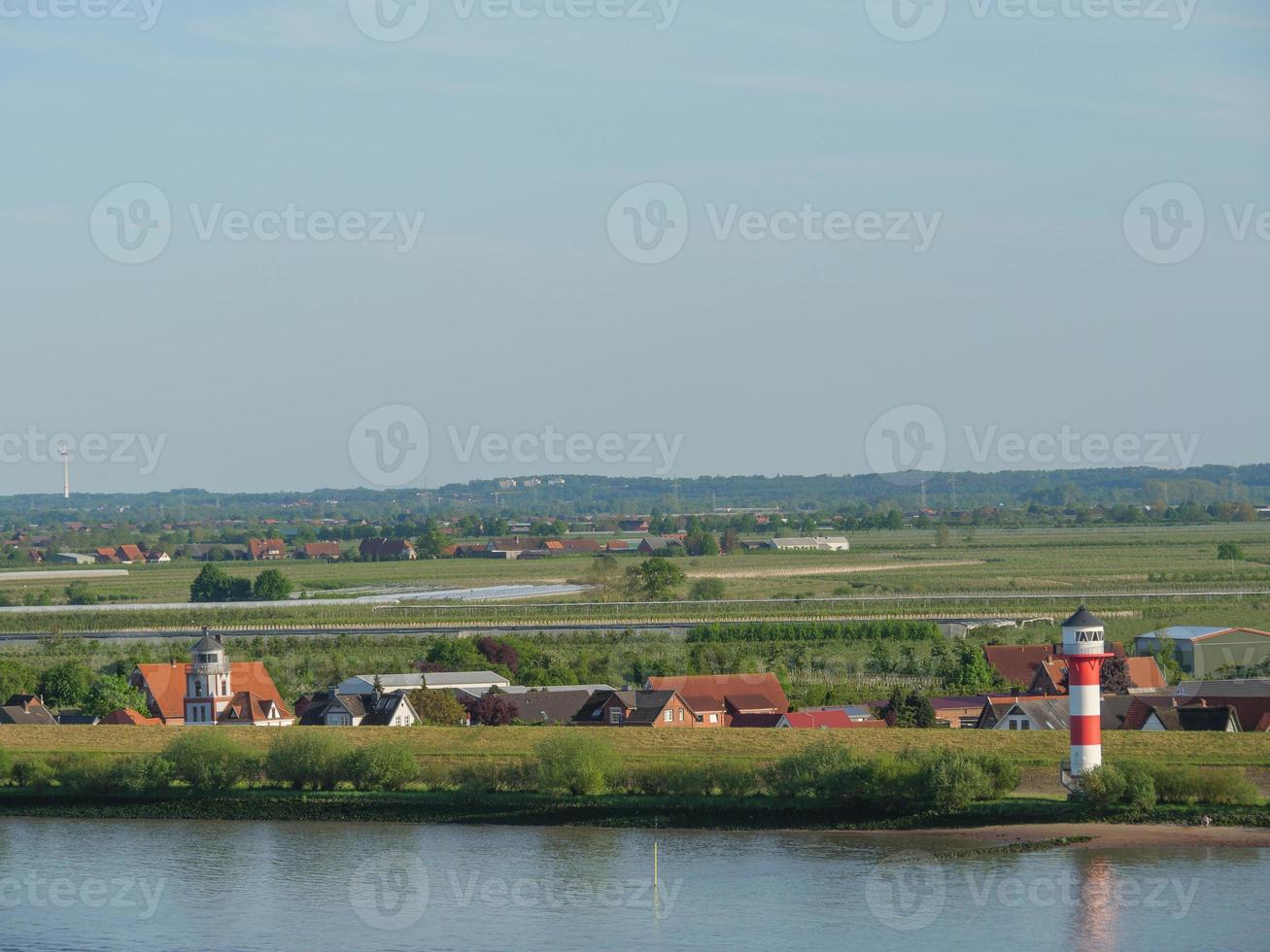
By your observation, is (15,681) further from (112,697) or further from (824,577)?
(824,577)

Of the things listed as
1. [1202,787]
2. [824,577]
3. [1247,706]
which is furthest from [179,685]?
[824,577]

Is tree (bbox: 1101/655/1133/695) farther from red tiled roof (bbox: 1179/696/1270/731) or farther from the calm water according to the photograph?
the calm water

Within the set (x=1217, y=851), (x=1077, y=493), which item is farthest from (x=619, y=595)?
(x=1077, y=493)

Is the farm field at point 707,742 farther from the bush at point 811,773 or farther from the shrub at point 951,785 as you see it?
the shrub at point 951,785

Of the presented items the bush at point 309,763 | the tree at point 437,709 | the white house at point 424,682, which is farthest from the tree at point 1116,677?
the bush at point 309,763

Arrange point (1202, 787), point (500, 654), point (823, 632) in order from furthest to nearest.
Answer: point (823, 632), point (500, 654), point (1202, 787)

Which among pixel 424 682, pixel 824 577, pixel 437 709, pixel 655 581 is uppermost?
pixel 824 577

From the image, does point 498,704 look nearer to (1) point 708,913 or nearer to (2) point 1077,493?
(1) point 708,913

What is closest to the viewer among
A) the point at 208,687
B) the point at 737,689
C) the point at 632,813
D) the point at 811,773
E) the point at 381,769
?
the point at 811,773
